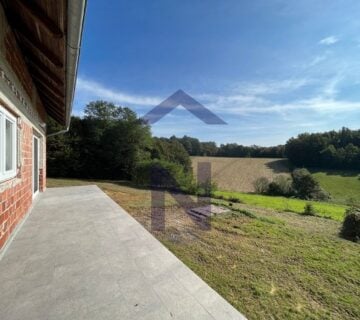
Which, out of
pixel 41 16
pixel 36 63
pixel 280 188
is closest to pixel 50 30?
pixel 41 16

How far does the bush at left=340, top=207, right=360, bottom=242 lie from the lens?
5.84m

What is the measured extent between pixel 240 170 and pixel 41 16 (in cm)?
2834

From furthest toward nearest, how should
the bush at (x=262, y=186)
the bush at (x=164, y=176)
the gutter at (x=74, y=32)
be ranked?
the bush at (x=262, y=186) < the bush at (x=164, y=176) < the gutter at (x=74, y=32)

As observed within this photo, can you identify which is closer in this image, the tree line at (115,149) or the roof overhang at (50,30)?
the roof overhang at (50,30)

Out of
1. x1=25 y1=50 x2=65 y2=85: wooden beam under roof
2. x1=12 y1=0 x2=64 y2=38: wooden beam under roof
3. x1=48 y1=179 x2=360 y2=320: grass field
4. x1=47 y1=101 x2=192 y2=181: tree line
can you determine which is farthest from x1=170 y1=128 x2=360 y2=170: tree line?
x1=12 y1=0 x2=64 y2=38: wooden beam under roof

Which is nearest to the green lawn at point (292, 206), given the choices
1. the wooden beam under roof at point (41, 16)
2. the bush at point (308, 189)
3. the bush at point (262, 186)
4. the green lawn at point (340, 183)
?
the bush at point (308, 189)

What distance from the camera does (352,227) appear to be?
5984mm

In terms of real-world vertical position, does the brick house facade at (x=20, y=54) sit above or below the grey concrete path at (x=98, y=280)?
above

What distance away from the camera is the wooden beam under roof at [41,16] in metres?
1.99

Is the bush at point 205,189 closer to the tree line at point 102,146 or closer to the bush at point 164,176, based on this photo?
the bush at point 164,176

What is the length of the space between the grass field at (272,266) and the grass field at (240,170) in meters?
15.8

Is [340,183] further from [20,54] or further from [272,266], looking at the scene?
[20,54]

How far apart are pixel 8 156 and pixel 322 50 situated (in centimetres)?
811

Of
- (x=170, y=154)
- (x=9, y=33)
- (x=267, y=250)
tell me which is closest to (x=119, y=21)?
(x=9, y=33)
